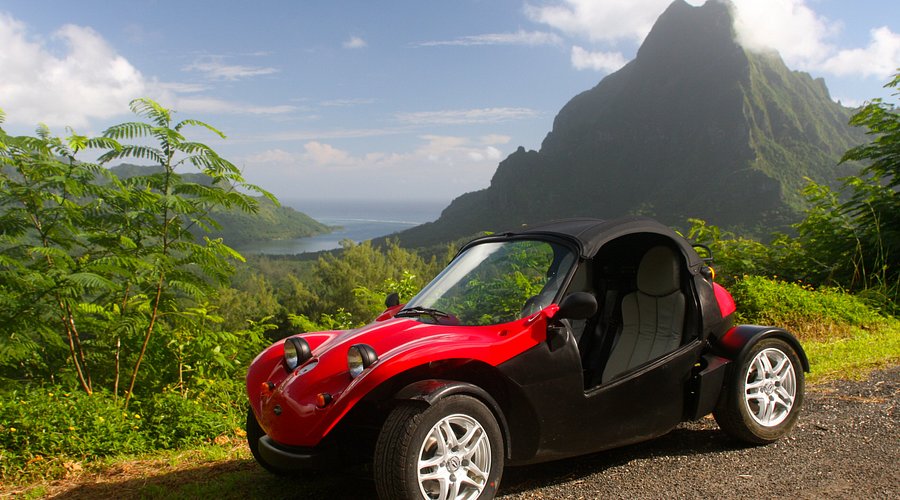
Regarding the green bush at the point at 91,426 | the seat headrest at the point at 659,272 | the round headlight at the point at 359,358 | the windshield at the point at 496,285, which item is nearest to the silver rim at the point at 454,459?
the round headlight at the point at 359,358

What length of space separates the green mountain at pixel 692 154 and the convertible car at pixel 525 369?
12927cm

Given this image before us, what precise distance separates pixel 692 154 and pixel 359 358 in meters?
175

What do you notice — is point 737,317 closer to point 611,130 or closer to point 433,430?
point 433,430

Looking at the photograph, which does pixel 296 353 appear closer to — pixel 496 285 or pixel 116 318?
pixel 496 285

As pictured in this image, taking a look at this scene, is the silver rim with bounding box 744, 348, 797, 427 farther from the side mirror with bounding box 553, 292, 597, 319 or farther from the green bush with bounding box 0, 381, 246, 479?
the green bush with bounding box 0, 381, 246, 479

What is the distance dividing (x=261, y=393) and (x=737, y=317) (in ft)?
25.3

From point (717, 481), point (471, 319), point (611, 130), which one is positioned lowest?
point (717, 481)

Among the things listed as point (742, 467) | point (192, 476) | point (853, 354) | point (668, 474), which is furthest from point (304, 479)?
point (853, 354)

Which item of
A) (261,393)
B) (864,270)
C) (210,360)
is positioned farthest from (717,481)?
(864,270)

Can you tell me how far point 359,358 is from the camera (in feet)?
10.7

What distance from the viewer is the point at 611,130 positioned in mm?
190625

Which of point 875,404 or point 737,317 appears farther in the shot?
point 737,317

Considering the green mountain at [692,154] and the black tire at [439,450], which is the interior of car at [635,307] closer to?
the black tire at [439,450]

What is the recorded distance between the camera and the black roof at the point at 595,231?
4.04 m
